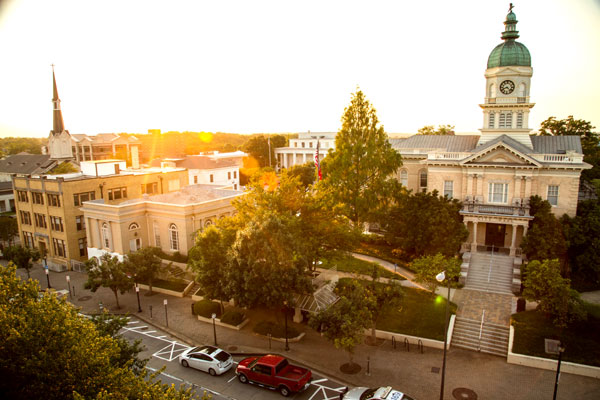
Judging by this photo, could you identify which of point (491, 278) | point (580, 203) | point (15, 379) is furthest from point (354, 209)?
point (15, 379)

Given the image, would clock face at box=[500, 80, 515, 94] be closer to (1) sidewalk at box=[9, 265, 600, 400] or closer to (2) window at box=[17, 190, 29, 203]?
(1) sidewalk at box=[9, 265, 600, 400]

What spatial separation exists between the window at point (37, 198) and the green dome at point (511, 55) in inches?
2065

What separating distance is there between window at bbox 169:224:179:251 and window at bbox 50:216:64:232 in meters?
14.2

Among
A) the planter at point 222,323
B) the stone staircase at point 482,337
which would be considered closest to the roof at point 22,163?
the planter at point 222,323

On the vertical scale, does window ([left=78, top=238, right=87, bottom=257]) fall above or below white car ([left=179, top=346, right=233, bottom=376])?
above

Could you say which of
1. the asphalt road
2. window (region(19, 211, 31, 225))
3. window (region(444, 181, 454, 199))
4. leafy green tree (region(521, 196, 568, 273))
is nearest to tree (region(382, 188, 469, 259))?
window (region(444, 181, 454, 199))

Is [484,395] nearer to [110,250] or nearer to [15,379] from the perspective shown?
A: [15,379]

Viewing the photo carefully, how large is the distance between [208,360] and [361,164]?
77.7 ft

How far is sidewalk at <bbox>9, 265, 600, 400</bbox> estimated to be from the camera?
69.7 ft

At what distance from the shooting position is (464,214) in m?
37.8

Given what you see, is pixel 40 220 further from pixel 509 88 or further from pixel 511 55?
pixel 511 55

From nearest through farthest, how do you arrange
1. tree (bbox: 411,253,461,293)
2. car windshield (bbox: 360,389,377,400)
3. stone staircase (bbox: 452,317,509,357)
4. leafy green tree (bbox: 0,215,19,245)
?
car windshield (bbox: 360,389,377,400) → stone staircase (bbox: 452,317,509,357) → tree (bbox: 411,253,461,293) → leafy green tree (bbox: 0,215,19,245)

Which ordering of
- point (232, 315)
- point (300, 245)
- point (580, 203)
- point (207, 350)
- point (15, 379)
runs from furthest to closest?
1. point (580, 203)
2. point (232, 315)
3. point (300, 245)
4. point (207, 350)
5. point (15, 379)

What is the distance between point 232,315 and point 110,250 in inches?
736
